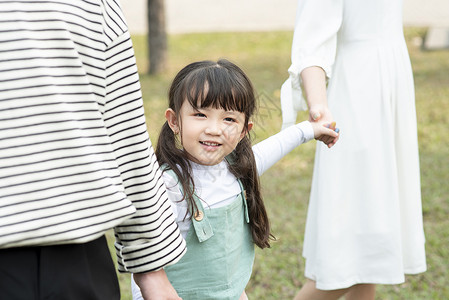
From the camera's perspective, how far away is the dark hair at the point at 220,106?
2.07 m

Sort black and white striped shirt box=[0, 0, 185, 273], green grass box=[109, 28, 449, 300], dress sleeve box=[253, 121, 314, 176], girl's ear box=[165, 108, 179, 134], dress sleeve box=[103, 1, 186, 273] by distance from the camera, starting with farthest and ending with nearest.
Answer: green grass box=[109, 28, 449, 300], dress sleeve box=[253, 121, 314, 176], girl's ear box=[165, 108, 179, 134], dress sleeve box=[103, 1, 186, 273], black and white striped shirt box=[0, 0, 185, 273]

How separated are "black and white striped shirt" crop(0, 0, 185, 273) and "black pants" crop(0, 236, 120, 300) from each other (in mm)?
36

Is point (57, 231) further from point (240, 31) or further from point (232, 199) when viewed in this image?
point (240, 31)

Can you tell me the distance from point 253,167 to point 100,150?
898 mm

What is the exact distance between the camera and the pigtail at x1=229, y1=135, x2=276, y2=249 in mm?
2217

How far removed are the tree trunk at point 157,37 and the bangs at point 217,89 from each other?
28.3 ft

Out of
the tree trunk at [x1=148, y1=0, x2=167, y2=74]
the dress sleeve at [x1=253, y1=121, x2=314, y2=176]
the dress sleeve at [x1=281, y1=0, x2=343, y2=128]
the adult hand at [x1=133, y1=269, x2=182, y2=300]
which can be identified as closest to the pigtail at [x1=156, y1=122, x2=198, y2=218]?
the dress sleeve at [x1=253, y1=121, x2=314, y2=176]

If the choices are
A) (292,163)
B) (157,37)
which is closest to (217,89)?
(292,163)

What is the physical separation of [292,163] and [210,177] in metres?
4.49

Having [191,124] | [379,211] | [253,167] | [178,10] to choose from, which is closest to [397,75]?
[379,211]

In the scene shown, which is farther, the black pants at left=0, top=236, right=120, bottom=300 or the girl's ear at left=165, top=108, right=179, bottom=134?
the girl's ear at left=165, top=108, right=179, bottom=134

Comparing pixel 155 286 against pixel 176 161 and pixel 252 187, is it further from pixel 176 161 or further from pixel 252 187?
pixel 252 187

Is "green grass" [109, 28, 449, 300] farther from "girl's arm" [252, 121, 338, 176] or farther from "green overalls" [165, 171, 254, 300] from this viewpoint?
"green overalls" [165, 171, 254, 300]

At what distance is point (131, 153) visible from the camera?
1.49m
